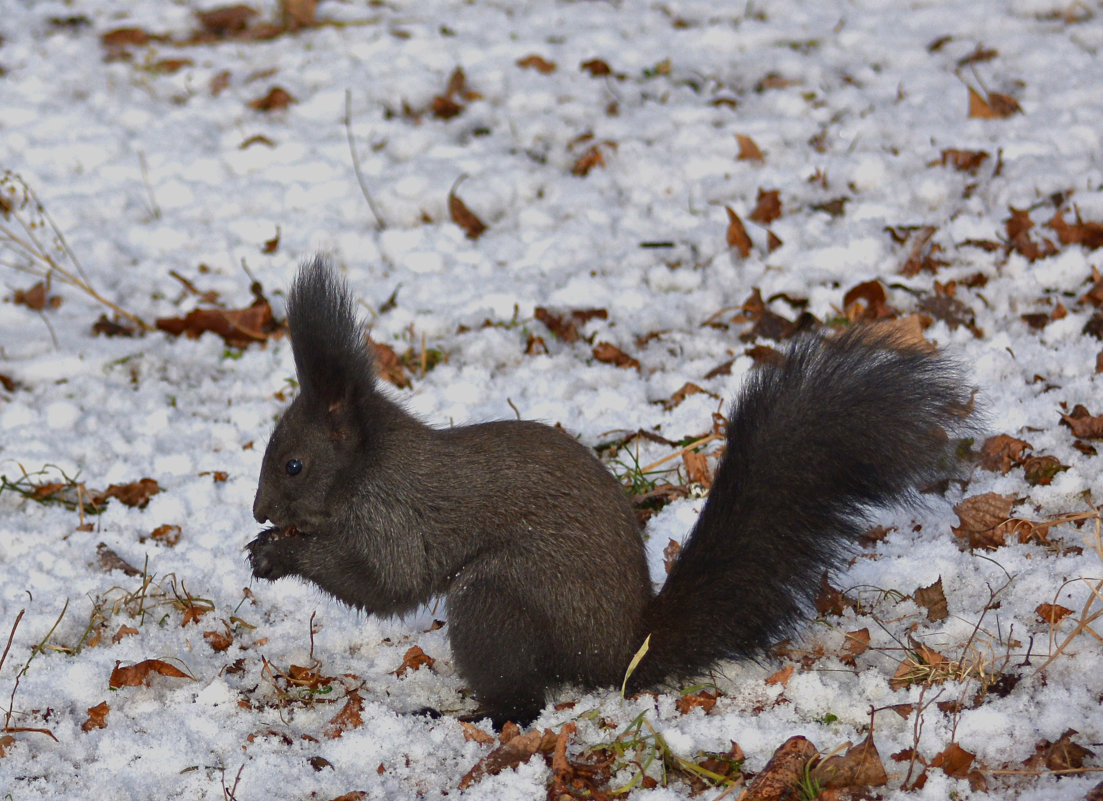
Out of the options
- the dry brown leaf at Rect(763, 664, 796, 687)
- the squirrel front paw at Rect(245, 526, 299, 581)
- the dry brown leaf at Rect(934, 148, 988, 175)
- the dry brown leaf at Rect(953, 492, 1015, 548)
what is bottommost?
the squirrel front paw at Rect(245, 526, 299, 581)

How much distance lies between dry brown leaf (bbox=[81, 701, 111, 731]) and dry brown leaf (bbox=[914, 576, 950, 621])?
1826 mm

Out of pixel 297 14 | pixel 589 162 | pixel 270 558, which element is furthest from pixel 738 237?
pixel 297 14

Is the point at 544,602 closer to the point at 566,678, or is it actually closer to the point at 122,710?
the point at 566,678

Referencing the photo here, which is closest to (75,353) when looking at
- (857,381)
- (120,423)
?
(120,423)

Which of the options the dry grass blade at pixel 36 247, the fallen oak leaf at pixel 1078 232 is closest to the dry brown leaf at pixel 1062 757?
the fallen oak leaf at pixel 1078 232

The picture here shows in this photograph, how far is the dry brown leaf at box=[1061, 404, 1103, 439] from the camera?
2742mm

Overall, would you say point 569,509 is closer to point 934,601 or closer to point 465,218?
point 934,601

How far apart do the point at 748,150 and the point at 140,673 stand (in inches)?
134

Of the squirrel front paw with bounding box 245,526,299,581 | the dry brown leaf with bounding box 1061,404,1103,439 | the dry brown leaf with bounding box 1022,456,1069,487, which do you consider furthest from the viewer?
the dry brown leaf with bounding box 1061,404,1103,439

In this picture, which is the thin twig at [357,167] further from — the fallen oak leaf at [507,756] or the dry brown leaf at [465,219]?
the fallen oak leaf at [507,756]

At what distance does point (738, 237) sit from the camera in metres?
4.07

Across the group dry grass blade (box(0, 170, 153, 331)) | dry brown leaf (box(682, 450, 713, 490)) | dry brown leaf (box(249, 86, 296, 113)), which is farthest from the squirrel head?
dry brown leaf (box(249, 86, 296, 113))

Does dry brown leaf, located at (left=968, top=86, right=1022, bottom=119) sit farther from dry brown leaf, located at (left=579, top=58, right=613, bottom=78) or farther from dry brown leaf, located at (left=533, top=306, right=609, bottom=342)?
dry brown leaf, located at (left=533, top=306, right=609, bottom=342)

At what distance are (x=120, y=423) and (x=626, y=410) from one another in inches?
67.3
